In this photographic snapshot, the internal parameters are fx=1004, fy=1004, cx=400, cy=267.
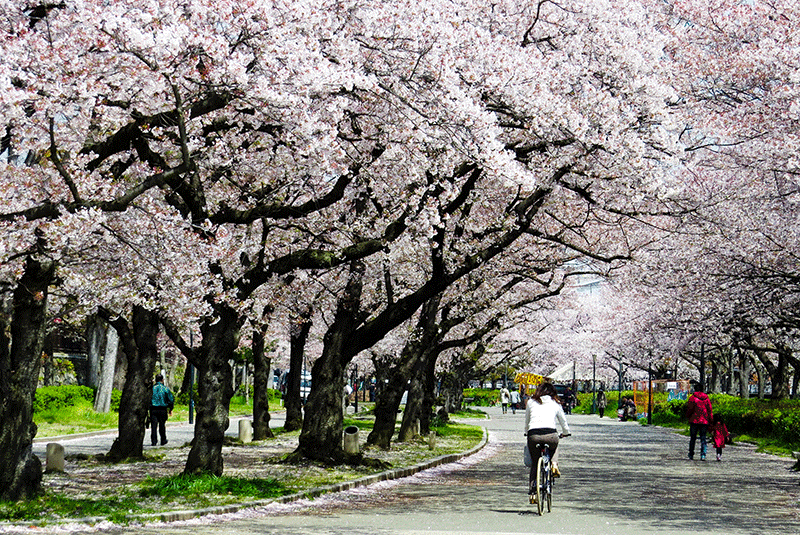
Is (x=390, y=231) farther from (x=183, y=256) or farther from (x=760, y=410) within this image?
(x=760, y=410)

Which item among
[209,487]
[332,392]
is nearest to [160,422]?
[332,392]

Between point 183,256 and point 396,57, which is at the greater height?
point 396,57

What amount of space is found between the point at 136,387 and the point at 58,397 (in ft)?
61.4

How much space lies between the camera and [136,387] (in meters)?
20.1

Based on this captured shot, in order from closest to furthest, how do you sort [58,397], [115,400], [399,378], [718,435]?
[399,378]
[718,435]
[58,397]
[115,400]

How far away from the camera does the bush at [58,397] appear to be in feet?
117

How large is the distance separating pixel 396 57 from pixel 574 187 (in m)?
6.65

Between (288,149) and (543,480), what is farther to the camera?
(288,149)

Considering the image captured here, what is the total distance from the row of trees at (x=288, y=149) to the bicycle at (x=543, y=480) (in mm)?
3532

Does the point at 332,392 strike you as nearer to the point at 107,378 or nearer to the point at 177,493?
the point at 177,493

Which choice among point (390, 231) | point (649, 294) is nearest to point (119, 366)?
point (649, 294)

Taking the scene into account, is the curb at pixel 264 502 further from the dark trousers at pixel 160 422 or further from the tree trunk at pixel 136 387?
the dark trousers at pixel 160 422

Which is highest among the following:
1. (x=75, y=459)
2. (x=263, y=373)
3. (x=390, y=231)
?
(x=390, y=231)

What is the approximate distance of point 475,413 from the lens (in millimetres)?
66562
